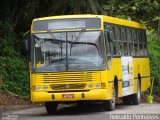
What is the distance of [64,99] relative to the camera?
1950 centimetres

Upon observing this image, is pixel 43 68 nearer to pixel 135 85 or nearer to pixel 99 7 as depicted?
pixel 135 85

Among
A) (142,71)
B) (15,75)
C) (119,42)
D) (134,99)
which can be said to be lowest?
(134,99)

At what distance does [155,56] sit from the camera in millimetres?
36438

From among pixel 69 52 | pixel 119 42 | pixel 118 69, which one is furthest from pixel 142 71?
pixel 69 52

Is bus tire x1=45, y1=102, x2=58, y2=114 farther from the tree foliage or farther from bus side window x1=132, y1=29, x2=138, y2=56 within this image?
the tree foliage

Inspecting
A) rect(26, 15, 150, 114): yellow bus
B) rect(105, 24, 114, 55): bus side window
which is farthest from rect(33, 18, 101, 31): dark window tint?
rect(105, 24, 114, 55): bus side window

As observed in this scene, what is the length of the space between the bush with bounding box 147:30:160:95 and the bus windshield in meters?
15.2

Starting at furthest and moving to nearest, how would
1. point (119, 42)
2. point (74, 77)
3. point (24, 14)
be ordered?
1. point (24, 14)
2. point (119, 42)
3. point (74, 77)

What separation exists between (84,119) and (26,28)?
16.1m

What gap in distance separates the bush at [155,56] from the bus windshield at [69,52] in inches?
597

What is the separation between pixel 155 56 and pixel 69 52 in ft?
57.0

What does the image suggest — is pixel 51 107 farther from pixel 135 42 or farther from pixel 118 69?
pixel 135 42

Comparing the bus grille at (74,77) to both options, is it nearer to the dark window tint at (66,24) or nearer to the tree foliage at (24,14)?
the dark window tint at (66,24)

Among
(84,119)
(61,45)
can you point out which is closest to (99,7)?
(61,45)
